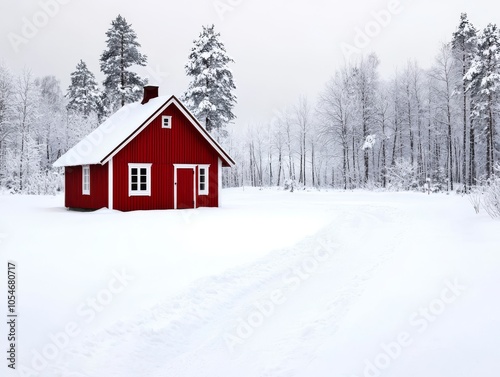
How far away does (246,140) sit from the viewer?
7869 centimetres

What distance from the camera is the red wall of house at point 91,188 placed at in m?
22.3

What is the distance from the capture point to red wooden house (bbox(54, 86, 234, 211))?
73.0 feet

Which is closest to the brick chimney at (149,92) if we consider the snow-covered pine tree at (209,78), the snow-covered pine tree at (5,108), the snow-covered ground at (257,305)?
the snow-covered pine tree at (209,78)

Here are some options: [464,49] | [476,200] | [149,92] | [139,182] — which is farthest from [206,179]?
[464,49]

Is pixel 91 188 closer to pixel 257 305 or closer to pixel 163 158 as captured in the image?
pixel 163 158

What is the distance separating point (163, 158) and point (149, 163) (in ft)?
2.80

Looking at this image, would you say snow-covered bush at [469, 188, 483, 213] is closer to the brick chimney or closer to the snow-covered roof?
the snow-covered roof

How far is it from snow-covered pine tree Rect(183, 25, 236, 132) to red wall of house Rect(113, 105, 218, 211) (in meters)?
11.8

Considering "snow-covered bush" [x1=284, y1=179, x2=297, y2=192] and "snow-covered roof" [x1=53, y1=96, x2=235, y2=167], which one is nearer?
"snow-covered roof" [x1=53, y1=96, x2=235, y2=167]

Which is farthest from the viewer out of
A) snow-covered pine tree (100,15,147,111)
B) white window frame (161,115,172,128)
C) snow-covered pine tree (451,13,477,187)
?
snow-covered pine tree (100,15,147,111)

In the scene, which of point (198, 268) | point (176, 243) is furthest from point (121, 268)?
point (176, 243)

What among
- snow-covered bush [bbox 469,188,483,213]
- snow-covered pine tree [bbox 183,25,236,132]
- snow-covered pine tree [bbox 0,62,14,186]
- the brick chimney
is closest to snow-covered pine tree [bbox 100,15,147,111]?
snow-covered pine tree [bbox 183,25,236,132]

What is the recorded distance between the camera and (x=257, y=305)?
7516 mm

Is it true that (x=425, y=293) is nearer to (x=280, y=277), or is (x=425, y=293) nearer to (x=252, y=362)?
(x=280, y=277)
